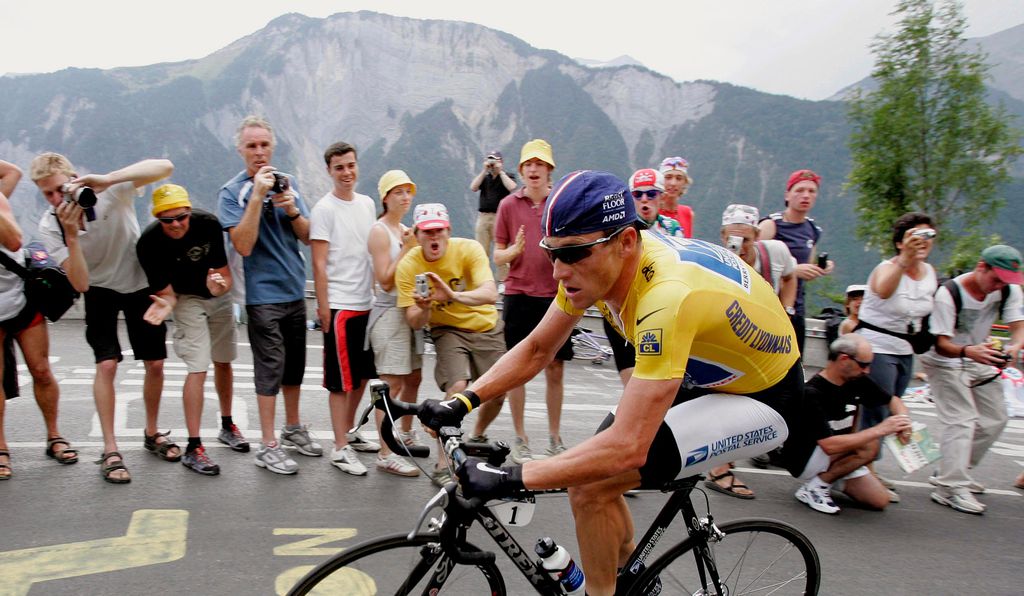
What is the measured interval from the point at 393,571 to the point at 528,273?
317 centimetres

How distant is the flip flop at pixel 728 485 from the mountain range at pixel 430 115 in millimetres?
46670

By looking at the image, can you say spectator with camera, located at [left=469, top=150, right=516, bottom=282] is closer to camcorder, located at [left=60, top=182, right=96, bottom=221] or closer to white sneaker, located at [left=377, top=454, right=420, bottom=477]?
white sneaker, located at [left=377, top=454, right=420, bottom=477]

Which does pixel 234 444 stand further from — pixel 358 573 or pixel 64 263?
pixel 358 573

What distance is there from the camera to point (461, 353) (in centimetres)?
473

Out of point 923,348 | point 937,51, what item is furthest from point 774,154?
point 923,348

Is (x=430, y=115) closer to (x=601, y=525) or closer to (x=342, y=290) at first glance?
(x=342, y=290)

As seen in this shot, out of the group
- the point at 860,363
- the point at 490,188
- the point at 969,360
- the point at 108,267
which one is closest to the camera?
the point at 108,267

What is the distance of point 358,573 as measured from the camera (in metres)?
1.97

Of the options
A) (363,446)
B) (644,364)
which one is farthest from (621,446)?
(363,446)

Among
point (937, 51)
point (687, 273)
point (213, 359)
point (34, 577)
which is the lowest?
point (34, 577)

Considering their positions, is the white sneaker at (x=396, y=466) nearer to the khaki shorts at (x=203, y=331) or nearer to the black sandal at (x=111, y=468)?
the khaki shorts at (x=203, y=331)

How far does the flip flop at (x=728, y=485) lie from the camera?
4.72 meters

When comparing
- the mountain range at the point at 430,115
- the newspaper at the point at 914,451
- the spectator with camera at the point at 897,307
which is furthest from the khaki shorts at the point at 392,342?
the mountain range at the point at 430,115

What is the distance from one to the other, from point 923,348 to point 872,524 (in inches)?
53.6
